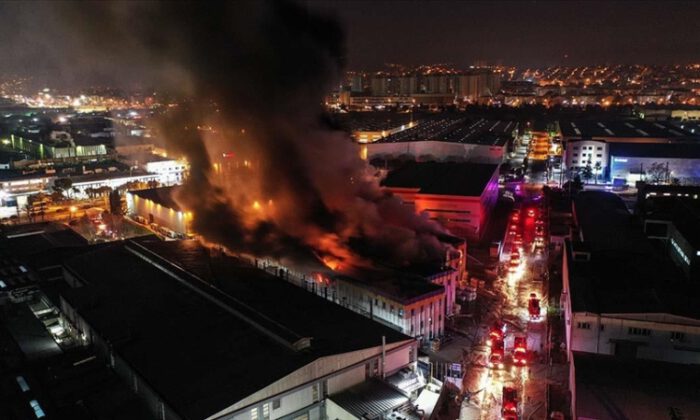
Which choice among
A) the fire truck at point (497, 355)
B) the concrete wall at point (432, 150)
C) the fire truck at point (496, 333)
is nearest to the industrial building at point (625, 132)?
the concrete wall at point (432, 150)

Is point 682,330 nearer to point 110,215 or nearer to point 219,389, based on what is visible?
point 219,389

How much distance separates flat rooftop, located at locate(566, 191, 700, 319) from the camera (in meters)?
11.0

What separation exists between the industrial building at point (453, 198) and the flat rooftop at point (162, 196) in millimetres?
8814

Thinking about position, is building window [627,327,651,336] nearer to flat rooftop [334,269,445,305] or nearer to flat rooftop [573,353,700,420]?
flat rooftop [573,353,700,420]

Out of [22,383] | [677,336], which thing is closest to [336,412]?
[22,383]

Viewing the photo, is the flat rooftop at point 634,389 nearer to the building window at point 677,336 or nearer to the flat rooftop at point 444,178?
the building window at point 677,336

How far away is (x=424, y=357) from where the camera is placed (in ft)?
37.4

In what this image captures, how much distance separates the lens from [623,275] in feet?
43.3

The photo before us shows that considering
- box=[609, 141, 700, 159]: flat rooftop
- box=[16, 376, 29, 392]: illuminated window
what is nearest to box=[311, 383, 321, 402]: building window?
box=[16, 376, 29, 392]: illuminated window

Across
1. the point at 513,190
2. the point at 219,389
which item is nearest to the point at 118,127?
the point at 513,190

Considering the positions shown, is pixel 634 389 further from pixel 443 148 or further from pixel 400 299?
pixel 443 148

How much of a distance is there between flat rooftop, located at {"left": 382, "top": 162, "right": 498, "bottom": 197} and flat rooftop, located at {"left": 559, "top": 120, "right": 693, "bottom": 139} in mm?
14405

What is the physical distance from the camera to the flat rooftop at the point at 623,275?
36.1ft

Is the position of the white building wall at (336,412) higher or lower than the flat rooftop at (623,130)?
lower
